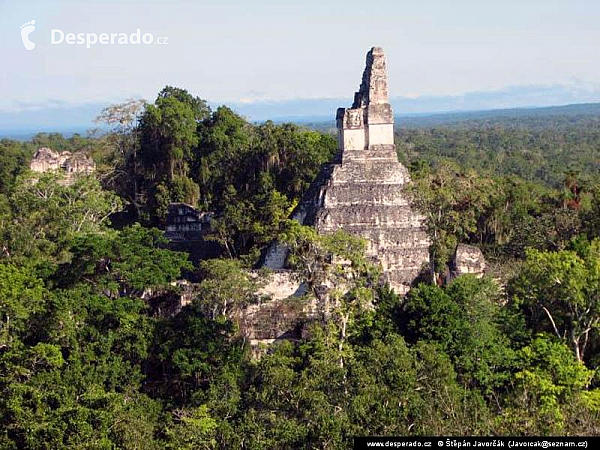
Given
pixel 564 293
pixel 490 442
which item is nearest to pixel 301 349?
pixel 564 293

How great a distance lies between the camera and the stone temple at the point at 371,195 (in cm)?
2188

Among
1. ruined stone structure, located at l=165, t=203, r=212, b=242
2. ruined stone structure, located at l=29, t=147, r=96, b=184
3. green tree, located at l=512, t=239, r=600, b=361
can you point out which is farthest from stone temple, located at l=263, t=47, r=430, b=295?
ruined stone structure, located at l=29, t=147, r=96, b=184

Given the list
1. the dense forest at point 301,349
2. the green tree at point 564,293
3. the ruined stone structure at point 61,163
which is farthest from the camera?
the ruined stone structure at point 61,163

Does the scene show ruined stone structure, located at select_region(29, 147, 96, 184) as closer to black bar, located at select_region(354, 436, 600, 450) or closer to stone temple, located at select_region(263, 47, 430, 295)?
stone temple, located at select_region(263, 47, 430, 295)

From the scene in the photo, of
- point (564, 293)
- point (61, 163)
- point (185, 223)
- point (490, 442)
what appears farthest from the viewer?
point (61, 163)

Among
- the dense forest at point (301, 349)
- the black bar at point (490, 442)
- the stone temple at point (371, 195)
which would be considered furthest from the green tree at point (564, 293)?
the black bar at point (490, 442)

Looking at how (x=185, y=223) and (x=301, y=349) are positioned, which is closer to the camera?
(x=301, y=349)

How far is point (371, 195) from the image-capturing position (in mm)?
22328

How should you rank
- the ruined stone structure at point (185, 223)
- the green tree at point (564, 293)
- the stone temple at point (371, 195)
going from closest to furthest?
the green tree at point (564, 293)
the stone temple at point (371, 195)
the ruined stone structure at point (185, 223)

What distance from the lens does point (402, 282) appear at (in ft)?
71.4

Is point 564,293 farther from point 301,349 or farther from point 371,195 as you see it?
point 371,195

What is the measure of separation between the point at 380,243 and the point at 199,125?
17.0m

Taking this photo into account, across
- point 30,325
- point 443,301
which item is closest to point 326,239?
point 443,301

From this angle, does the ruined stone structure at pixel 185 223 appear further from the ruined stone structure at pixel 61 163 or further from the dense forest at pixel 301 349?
the ruined stone structure at pixel 61 163
